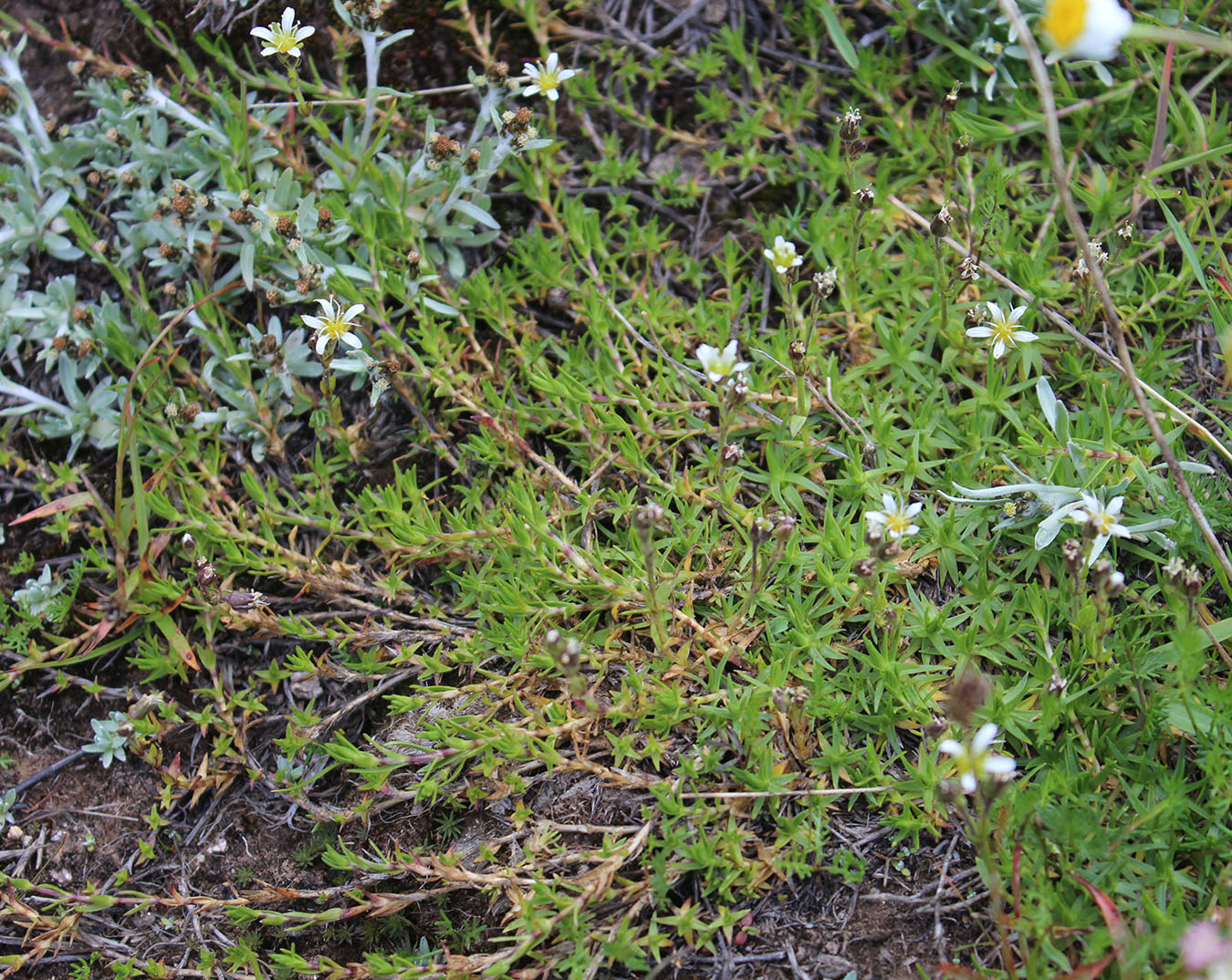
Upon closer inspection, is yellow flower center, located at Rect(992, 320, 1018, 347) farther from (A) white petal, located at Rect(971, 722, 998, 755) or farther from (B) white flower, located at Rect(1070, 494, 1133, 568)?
(A) white petal, located at Rect(971, 722, 998, 755)

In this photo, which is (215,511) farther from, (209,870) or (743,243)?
A: (743,243)

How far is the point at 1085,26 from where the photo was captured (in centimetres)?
195

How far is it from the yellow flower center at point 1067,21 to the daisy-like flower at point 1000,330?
892mm

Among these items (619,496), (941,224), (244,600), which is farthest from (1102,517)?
(244,600)

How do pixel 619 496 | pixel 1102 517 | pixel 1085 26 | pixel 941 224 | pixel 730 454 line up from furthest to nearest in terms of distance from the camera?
pixel 619 496 → pixel 941 224 → pixel 730 454 → pixel 1102 517 → pixel 1085 26

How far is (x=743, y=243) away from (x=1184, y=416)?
1602 millimetres

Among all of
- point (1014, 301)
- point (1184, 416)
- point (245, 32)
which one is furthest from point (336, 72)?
point (1184, 416)

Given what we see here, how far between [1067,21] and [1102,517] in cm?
124

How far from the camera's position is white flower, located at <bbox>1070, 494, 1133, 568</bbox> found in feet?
7.98

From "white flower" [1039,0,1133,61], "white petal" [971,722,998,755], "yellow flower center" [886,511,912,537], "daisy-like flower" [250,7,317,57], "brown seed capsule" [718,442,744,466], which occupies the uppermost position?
"white flower" [1039,0,1133,61]

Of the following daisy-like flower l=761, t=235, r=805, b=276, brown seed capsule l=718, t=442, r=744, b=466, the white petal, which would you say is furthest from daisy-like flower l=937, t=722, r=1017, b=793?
daisy-like flower l=761, t=235, r=805, b=276

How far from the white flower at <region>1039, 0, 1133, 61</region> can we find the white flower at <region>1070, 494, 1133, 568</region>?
3.59 ft

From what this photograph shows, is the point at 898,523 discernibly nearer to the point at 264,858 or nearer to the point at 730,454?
the point at 730,454

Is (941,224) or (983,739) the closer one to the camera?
(983,739)
